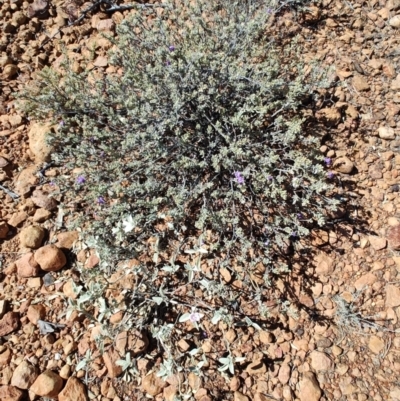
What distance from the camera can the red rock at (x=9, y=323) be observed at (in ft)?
8.10

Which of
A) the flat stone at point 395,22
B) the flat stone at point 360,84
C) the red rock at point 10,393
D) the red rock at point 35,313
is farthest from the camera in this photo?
the flat stone at point 395,22

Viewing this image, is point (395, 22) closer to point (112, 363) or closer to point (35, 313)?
point (112, 363)

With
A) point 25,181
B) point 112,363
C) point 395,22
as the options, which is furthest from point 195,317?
point 395,22

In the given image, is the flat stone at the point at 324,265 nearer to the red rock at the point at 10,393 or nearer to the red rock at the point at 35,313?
the red rock at the point at 35,313

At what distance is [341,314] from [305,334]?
0.27 m

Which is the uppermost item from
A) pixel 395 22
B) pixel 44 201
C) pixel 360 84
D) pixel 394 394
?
pixel 395 22

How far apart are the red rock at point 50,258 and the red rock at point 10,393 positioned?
72 centimetres

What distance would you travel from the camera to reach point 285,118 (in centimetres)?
292

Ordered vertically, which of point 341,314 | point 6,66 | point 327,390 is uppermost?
point 6,66

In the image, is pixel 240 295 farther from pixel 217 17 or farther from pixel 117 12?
pixel 117 12

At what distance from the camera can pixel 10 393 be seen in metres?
2.30

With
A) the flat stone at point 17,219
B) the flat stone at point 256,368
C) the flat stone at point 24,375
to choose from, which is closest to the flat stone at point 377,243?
the flat stone at point 256,368

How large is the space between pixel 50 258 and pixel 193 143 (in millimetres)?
1234

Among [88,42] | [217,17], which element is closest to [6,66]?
[88,42]
